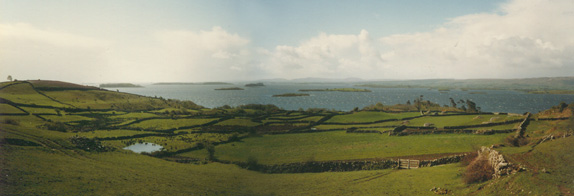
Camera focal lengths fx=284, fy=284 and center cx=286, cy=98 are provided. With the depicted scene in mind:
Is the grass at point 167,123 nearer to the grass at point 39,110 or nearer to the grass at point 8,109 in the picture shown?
the grass at point 39,110

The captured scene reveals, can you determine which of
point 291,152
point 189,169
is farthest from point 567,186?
point 189,169

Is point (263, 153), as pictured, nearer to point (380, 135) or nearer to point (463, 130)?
point (380, 135)

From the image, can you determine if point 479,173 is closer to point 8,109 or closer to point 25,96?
point 8,109

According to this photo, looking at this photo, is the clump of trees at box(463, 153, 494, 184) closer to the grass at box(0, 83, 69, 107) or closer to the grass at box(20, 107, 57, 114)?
the grass at box(20, 107, 57, 114)

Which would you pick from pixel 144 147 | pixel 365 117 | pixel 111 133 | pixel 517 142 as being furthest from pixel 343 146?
pixel 111 133

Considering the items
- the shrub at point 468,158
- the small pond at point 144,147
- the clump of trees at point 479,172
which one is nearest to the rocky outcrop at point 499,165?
the clump of trees at point 479,172

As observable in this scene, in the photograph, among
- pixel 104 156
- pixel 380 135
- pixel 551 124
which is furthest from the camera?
pixel 380 135

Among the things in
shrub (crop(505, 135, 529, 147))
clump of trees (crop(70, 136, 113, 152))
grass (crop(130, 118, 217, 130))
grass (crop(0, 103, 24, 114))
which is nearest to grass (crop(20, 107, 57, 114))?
grass (crop(0, 103, 24, 114))
